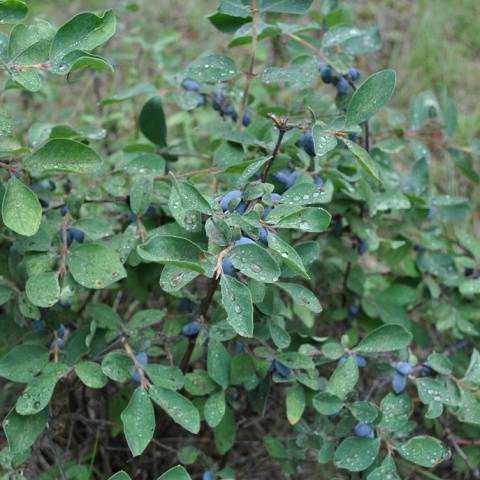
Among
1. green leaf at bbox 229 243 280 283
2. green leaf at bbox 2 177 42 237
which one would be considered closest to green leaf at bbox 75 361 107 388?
green leaf at bbox 2 177 42 237

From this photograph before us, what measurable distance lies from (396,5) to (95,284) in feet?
8.08

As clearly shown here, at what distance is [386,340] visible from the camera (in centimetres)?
136

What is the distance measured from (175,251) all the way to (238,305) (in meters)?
0.11

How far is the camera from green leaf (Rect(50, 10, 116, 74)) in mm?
1200

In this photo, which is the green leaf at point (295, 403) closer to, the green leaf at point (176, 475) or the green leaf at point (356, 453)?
the green leaf at point (356, 453)

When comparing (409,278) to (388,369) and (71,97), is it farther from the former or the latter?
(71,97)

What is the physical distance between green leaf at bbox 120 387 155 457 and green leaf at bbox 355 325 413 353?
1.19 ft

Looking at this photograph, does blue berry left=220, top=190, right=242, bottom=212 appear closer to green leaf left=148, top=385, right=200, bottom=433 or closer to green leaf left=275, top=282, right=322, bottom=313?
green leaf left=275, top=282, right=322, bottom=313

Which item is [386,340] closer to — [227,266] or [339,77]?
[227,266]

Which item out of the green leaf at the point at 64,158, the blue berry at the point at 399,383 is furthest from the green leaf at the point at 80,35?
the blue berry at the point at 399,383

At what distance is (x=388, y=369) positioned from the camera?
1.51m

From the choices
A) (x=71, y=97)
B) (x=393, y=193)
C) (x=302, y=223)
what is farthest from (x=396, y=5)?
(x=302, y=223)

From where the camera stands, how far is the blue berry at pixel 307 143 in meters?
1.38

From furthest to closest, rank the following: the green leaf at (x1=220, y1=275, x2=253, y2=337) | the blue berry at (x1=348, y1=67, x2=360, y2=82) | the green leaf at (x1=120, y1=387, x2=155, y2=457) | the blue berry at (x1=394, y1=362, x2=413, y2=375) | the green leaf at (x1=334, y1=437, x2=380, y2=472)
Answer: the blue berry at (x1=348, y1=67, x2=360, y2=82) < the blue berry at (x1=394, y1=362, x2=413, y2=375) < the green leaf at (x1=334, y1=437, x2=380, y2=472) < the green leaf at (x1=120, y1=387, x2=155, y2=457) < the green leaf at (x1=220, y1=275, x2=253, y2=337)
